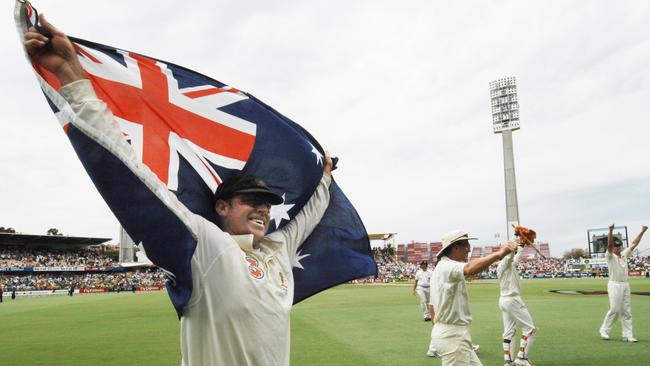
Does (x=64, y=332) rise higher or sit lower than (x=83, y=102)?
lower

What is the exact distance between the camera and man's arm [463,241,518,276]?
4709 mm

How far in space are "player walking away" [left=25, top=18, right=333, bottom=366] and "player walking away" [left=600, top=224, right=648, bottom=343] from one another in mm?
10730

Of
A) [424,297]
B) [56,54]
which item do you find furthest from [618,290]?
[56,54]

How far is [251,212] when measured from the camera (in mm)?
2592

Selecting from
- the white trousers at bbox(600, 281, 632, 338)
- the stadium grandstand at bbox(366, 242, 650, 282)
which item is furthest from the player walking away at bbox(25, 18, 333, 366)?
the stadium grandstand at bbox(366, 242, 650, 282)

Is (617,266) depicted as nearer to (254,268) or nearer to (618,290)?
(618,290)

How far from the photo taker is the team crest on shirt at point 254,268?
7.91 feet

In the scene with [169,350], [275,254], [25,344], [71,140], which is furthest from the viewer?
[25,344]

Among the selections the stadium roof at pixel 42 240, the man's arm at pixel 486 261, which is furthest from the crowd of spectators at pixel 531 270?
the man's arm at pixel 486 261

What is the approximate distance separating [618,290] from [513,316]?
396 centimetres

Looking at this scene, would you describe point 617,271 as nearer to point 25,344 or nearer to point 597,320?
point 597,320

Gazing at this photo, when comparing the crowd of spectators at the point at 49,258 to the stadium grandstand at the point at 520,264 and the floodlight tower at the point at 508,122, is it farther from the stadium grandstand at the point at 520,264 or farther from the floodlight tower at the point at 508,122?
the floodlight tower at the point at 508,122

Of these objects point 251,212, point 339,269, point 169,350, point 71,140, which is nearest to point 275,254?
point 251,212

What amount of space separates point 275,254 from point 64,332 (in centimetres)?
1545
